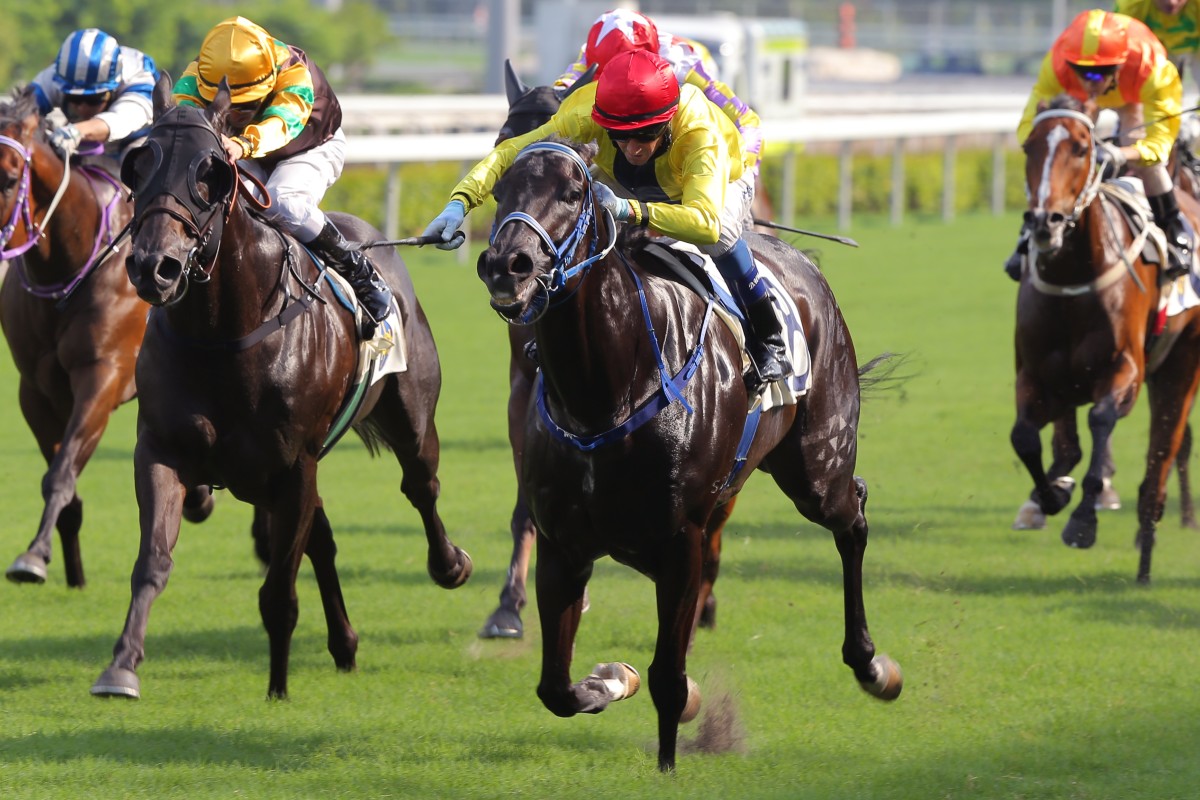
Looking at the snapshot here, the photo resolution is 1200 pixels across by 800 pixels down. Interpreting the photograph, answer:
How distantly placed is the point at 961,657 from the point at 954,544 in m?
1.79

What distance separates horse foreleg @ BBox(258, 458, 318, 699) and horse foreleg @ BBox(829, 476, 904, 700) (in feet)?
5.00

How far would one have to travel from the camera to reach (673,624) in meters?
4.28

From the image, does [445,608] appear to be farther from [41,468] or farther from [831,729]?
[41,468]

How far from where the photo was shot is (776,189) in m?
20.2

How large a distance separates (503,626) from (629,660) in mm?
447

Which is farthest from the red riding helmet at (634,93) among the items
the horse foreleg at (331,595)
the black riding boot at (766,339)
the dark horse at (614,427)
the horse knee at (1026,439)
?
the horse knee at (1026,439)

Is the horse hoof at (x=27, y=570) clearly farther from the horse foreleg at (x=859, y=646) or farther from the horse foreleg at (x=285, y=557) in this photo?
the horse foreleg at (x=859, y=646)

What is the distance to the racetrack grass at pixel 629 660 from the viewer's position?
4.43 m

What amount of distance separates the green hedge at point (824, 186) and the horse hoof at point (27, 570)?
10.4 metres

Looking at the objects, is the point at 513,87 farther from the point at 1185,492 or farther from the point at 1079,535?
the point at 1185,492

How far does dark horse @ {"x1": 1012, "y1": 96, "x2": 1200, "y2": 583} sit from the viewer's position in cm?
664

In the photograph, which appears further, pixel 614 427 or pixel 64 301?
pixel 64 301

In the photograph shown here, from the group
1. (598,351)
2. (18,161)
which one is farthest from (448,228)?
(18,161)

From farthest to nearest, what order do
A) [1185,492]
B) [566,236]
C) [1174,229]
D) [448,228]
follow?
[1185,492] → [1174,229] → [448,228] → [566,236]
